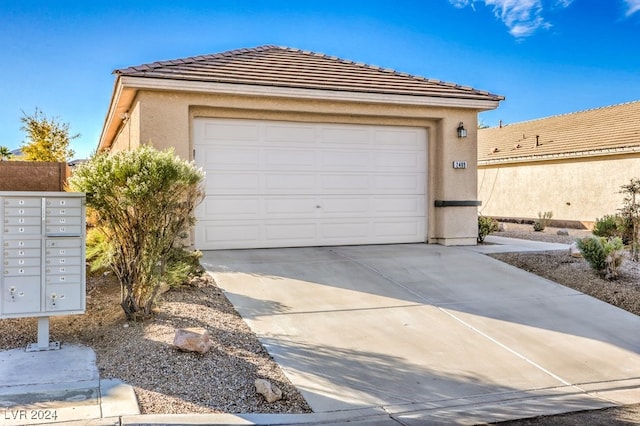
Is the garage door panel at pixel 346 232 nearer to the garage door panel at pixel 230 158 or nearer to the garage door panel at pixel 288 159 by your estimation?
the garage door panel at pixel 288 159

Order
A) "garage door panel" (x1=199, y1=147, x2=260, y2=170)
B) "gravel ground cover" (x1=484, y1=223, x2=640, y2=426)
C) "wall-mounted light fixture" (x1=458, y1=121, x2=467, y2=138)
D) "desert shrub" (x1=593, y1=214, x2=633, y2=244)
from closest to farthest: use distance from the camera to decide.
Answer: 1. "gravel ground cover" (x1=484, y1=223, x2=640, y2=426)
2. "garage door panel" (x1=199, y1=147, x2=260, y2=170)
3. "wall-mounted light fixture" (x1=458, y1=121, x2=467, y2=138)
4. "desert shrub" (x1=593, y1=214, x2=633, y2=244)

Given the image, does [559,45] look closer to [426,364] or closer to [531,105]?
[531,105]

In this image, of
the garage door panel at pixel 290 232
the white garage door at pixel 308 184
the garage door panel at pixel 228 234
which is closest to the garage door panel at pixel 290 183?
the white garage door at pixel 308 184

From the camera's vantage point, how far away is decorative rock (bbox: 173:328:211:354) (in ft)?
16.5

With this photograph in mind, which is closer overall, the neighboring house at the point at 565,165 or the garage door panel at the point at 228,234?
the garage door panel at the point at 228,234

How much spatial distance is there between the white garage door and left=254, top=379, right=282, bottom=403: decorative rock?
592 cm

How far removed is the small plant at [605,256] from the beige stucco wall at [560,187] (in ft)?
38.5

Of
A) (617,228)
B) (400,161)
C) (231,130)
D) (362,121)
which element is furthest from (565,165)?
(231,130)

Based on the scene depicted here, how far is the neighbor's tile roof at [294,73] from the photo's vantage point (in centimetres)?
991

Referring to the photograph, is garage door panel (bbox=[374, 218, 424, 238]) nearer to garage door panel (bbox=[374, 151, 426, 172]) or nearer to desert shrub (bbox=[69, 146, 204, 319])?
garage door panel (bbox=[374, 151, 426, 172])

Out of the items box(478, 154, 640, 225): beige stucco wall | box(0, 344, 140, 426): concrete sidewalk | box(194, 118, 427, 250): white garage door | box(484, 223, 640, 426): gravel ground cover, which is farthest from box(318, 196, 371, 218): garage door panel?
box(478, 154, 640, 225): beige stucco wall

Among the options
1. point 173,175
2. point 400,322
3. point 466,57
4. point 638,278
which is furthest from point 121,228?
point 466,57

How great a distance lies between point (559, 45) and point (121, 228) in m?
23.0

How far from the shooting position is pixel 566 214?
21.5 meters
